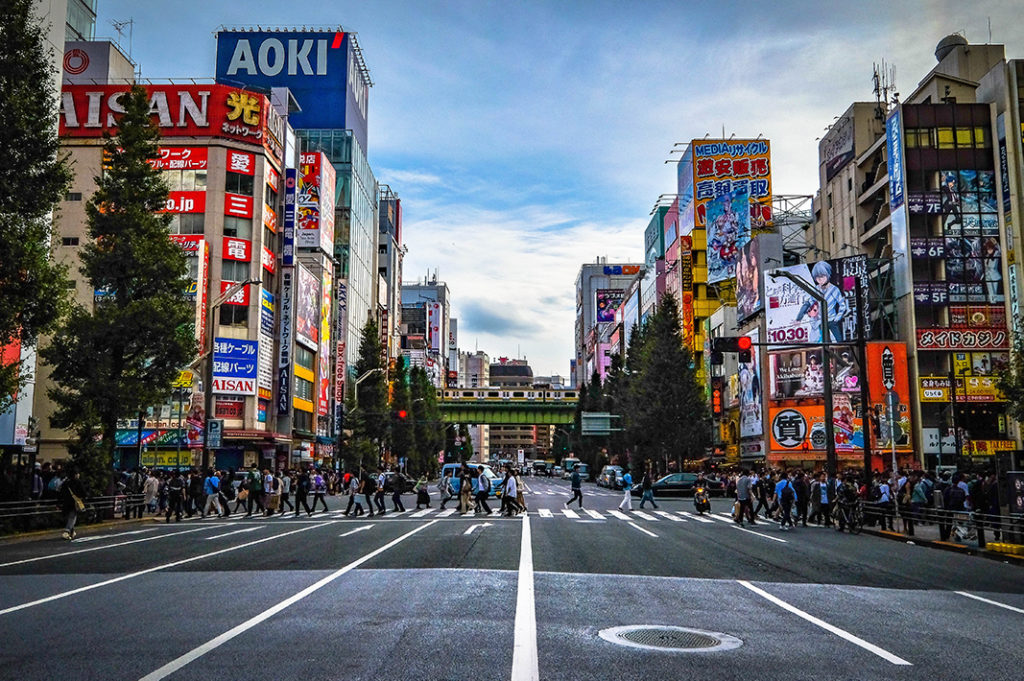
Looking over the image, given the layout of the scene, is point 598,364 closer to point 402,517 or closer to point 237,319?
point 237,319

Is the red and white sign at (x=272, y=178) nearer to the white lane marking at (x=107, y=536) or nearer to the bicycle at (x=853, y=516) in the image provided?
A: the white lane marking at (x=107, y=536)

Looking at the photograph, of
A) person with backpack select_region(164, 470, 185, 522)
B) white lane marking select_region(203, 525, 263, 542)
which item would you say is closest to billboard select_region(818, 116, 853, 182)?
person with backpack select_region(164, 470, 185, 522)

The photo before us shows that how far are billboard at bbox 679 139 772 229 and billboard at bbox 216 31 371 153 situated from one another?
124 feet

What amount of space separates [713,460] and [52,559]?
215ft

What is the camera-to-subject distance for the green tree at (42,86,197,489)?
2658 centimetres

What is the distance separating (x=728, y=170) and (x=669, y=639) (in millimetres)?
87196

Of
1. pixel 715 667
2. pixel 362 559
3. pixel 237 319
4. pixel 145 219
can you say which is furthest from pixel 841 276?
pixel 715 667

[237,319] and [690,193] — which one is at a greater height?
[690,193]

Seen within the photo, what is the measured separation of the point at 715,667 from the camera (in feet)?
22.5

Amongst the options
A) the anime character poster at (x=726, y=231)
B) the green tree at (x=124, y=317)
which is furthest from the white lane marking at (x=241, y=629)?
the anime character poster at (x=726, y=231)

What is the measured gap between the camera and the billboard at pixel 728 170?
8850cm

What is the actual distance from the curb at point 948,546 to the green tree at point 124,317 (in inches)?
841

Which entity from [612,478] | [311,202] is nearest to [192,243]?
[311,202]

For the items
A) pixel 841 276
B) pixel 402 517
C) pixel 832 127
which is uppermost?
pixel 832 127
